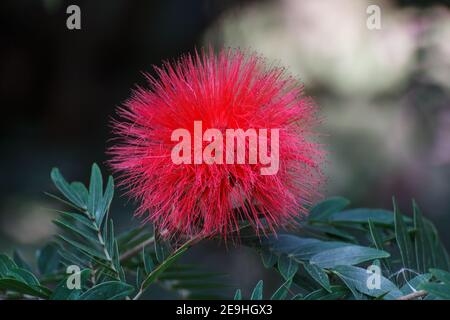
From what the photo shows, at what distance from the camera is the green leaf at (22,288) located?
1.24 meters

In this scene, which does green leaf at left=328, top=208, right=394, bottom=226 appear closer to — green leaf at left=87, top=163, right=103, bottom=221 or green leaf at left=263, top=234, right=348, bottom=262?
green leaf at left=263, top=234, right=348, bottom=262

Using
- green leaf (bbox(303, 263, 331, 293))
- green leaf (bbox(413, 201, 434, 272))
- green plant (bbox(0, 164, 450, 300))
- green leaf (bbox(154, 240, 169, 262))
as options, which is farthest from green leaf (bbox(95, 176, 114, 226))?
green leaf (bbox(413, 201, 434, 272))

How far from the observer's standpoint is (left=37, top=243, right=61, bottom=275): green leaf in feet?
5.71

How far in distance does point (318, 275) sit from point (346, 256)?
0.07 metres

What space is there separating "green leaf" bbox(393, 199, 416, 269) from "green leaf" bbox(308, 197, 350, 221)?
0.58 feet

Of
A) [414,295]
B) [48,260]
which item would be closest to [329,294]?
[414,295]

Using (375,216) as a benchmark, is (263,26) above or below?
above

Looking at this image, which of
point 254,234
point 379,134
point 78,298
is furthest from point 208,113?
point 379,134

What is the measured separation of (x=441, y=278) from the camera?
119 cm

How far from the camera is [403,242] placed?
1453 mm

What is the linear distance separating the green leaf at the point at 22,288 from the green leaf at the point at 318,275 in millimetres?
501
